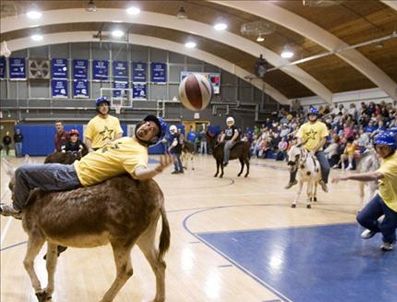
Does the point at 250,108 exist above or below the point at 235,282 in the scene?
above

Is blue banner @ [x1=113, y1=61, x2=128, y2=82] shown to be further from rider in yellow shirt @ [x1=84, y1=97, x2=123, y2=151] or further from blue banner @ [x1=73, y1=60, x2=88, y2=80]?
rider in yellow shirt @ [x1=84, y1=97, x2=123, y2=151]

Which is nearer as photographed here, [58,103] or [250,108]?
[58,103]

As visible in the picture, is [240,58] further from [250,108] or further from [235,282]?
[235,282]

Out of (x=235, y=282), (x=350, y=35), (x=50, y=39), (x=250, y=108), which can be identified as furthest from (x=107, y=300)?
(x=250, y=108)

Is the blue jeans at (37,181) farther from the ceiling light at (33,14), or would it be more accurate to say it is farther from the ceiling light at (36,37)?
the ceiling light at (36,37)

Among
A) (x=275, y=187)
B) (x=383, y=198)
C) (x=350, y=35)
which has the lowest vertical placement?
(x=275, y=187)

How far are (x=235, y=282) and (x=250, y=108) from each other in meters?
29.1

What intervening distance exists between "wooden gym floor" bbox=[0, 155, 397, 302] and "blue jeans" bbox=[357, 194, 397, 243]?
0.27 meters

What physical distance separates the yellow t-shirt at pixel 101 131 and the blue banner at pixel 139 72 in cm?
2488

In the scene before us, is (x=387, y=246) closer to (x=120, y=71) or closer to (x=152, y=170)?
(x=152, y=170)

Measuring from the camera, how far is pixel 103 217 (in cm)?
380

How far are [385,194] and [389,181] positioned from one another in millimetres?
218

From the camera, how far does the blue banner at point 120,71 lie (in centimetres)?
3102

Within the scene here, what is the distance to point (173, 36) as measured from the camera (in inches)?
1134
